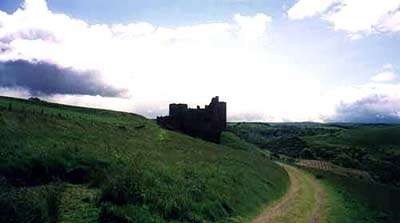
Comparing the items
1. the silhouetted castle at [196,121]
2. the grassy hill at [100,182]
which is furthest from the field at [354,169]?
the silhouetted castle at [196,121]

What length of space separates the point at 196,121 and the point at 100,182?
80630 mm

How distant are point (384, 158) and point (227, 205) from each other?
118736 mm

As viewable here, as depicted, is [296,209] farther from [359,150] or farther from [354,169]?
[359,150]

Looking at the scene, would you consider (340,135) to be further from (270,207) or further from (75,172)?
(75,172)

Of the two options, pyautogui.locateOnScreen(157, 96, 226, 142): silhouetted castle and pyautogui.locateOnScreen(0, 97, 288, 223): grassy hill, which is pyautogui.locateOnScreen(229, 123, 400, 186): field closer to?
pyautogui.locateOnScreen(157, 96, 226, 142): silhouetted castle

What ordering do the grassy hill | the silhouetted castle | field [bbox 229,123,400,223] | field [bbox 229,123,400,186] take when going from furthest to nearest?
field [bbox 229,123,400,186]
the silhouetted castle
field [bbox 229,123,400,223]
the grassy hill

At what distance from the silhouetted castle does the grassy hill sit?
205 ft

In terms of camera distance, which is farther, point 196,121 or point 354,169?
point 354,169

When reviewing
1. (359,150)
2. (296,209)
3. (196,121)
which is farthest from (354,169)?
(296,209)

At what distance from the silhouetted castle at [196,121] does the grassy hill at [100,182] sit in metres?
62.5

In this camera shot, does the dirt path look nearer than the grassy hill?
No

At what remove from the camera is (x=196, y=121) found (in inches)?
4316

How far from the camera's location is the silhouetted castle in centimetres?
10819

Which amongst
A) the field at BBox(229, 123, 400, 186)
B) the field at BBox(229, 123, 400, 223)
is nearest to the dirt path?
the field at BBox(229, 123, 400, 223)
